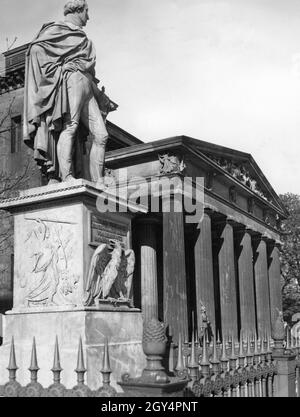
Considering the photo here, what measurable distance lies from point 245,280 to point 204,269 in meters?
7.65

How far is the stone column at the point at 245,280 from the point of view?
122ft

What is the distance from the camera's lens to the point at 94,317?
5.74m

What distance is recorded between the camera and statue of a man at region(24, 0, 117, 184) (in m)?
6.62

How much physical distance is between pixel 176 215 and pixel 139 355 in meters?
22.9

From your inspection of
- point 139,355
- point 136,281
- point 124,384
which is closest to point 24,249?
point 139,355

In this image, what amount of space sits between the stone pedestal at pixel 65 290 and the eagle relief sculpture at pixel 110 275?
49mm

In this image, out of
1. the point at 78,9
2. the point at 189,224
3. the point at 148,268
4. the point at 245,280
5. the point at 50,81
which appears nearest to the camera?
the point at 50,81

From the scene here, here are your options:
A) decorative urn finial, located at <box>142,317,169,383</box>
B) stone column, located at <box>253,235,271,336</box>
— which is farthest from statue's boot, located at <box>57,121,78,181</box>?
stone column, located at <box>253,235,271,336</box>

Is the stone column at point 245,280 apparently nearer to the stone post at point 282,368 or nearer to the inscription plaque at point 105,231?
the stone post at point 282,368

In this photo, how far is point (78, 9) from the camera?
714 centimetres

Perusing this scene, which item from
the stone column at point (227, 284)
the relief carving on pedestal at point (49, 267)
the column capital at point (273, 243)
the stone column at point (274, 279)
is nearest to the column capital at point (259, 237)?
the column capital at point (273, 243)

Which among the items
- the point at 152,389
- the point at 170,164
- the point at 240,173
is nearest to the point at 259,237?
the point at 240,173

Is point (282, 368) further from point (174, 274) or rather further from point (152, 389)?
point (174, 274)

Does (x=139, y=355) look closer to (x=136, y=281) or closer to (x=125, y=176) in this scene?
(x=125, y=176)
